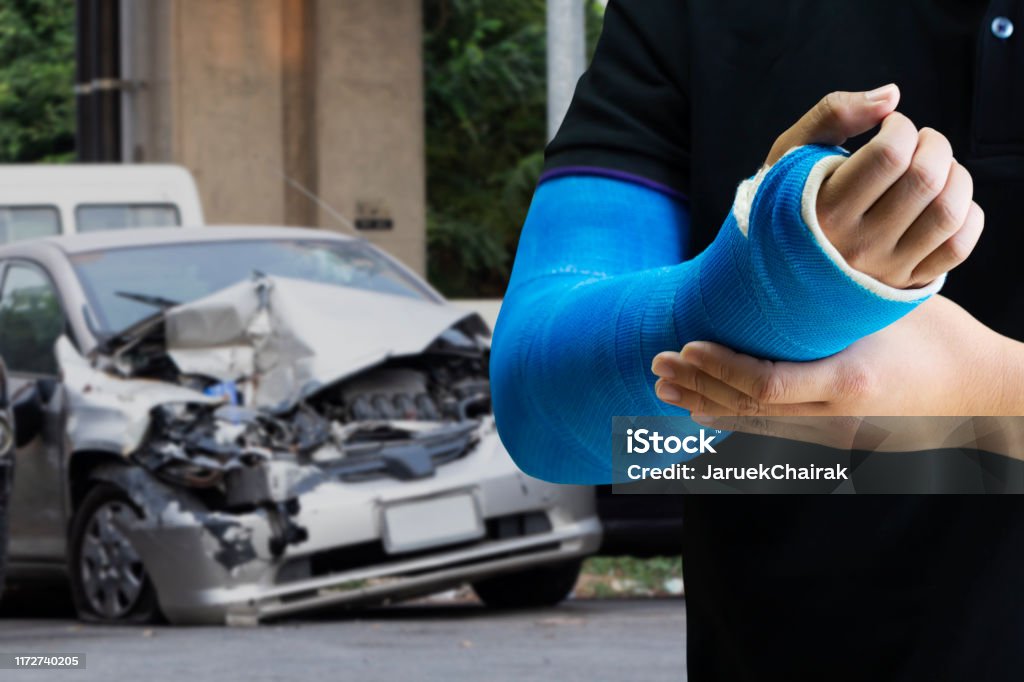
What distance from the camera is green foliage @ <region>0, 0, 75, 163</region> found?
2467 cm

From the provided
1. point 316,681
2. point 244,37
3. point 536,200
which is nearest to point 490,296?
point 244,37

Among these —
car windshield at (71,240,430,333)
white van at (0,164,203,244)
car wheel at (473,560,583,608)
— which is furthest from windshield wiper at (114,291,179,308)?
white van at (0,164,203,244)

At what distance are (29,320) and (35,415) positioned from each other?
0.51 metres

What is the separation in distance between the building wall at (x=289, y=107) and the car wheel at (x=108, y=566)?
10489 mm

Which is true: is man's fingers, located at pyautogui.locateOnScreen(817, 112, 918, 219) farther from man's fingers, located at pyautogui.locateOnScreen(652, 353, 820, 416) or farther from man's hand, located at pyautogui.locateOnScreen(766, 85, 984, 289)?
man's fingers, located at pyautogui.locateOnScreen(652, 353, 820, 416)

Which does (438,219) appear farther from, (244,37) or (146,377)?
(146,377)

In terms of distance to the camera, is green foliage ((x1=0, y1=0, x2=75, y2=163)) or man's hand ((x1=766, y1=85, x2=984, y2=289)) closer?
man's hand ((x1=766, y1=85, x2=984, y2=289))

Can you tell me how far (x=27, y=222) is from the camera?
1088 cm

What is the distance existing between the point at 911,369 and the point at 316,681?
4.59 metres

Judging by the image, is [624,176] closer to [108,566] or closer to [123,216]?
[108,566]

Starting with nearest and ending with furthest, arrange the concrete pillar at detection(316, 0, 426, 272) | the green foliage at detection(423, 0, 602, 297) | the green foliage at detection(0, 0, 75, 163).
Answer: the concrete pillar at detection(316, 0, 426, 272)
the green foliage at detection(423, 0, 602, 297)
the green foliage at detection(0, 0, 75, 163)

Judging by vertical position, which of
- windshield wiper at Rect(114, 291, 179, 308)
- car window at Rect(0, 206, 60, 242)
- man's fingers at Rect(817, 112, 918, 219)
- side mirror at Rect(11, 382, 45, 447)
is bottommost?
side mirror at Rect(11, 382, 45, 447)

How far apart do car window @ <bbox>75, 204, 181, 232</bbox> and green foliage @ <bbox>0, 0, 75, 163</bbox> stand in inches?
553

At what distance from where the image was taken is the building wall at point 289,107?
17297mm
